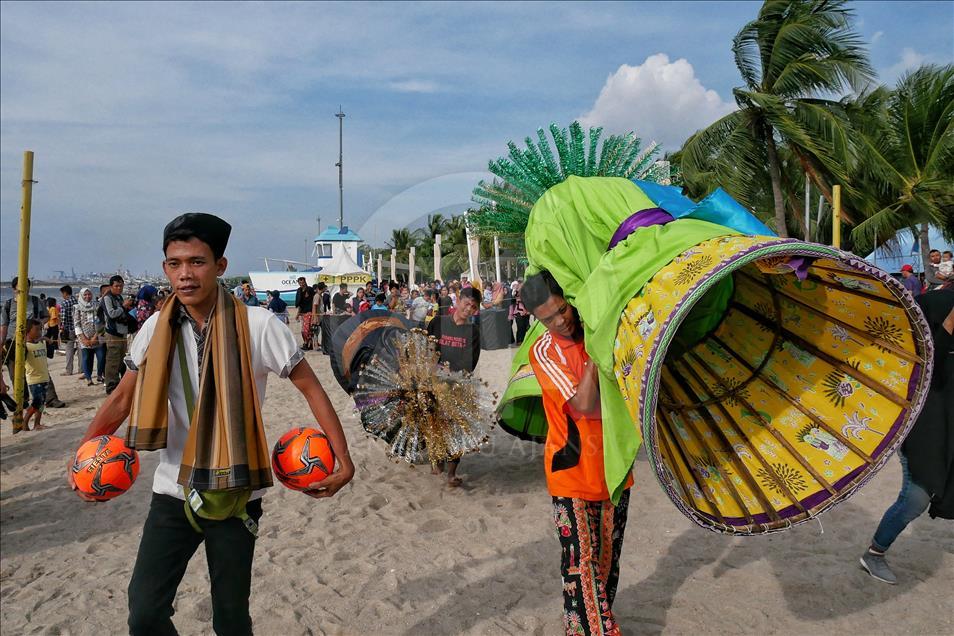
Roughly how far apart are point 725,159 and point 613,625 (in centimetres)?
1598

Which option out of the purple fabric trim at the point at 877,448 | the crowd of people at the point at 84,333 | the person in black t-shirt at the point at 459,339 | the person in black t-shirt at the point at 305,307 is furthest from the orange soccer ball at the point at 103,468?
the person in black t-shirt at the point at 305,307

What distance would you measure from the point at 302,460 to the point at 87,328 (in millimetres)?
10578

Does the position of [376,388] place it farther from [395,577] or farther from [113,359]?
[113,359]

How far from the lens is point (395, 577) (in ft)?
13.2

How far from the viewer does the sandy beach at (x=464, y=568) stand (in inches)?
137

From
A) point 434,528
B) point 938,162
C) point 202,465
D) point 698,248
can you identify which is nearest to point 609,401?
point 698,248

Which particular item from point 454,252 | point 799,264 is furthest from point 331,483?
point 454,252

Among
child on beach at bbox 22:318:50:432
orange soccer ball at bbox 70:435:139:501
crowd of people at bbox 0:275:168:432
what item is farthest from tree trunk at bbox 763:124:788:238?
orange soccer ball at bbox 70:435:139:501

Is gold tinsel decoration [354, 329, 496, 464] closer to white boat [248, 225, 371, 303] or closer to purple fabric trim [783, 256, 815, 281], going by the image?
purple fabric trim [783, 256, 815, 281]

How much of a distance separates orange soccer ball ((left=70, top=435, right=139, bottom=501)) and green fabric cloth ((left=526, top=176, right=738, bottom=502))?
5.59 ft

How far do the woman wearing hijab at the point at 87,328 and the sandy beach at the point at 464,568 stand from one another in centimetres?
587

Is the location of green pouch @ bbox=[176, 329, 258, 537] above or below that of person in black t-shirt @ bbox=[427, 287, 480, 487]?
below

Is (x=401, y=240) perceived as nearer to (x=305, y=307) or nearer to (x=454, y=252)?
(x=454, y=252)

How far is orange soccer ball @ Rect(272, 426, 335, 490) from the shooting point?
7.77 ft
